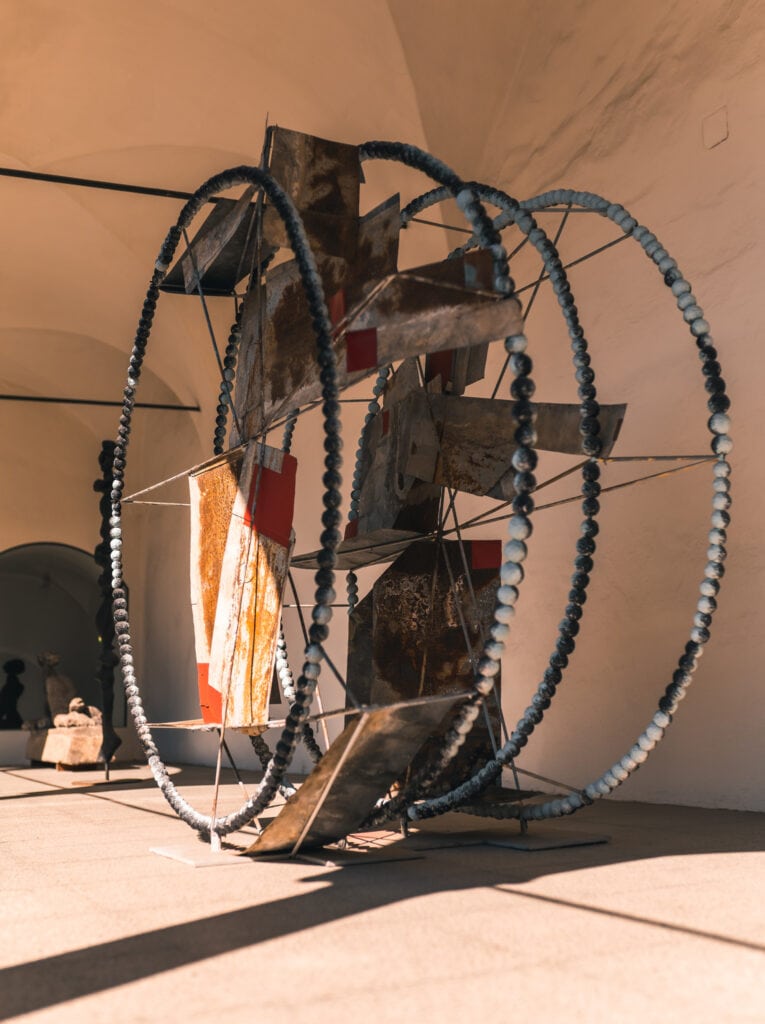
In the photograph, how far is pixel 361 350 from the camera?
11.2ft

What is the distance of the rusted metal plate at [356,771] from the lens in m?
3.16

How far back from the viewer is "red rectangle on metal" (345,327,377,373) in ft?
11.1

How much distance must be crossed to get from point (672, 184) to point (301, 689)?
3.66 metres

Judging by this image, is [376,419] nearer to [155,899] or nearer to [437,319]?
[437,319]

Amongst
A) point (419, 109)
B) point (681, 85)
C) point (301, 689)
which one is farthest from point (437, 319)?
point (419, 109)

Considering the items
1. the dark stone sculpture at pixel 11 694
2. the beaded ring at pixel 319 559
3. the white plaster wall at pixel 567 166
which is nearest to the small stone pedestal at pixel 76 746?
the white plaster wall at pixel 567 166

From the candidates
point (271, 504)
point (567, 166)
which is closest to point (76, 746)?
point (567, 166)

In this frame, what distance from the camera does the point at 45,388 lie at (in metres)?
12.8

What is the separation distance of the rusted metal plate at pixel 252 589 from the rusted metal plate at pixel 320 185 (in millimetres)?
758

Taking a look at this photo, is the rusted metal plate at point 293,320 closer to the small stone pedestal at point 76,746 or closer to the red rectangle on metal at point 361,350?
the red rectangle on metal at point 361,350

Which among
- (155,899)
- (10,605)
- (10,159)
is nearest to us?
(155,899)

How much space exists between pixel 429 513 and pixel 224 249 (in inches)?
52.1

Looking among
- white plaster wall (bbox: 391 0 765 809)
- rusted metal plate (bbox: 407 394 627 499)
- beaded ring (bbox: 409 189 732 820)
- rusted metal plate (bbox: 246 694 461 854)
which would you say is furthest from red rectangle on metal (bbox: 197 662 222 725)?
white plaster wall (bbox: 391 0 765 809)

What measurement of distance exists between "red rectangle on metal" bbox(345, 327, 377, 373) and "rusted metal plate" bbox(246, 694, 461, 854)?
103cm
